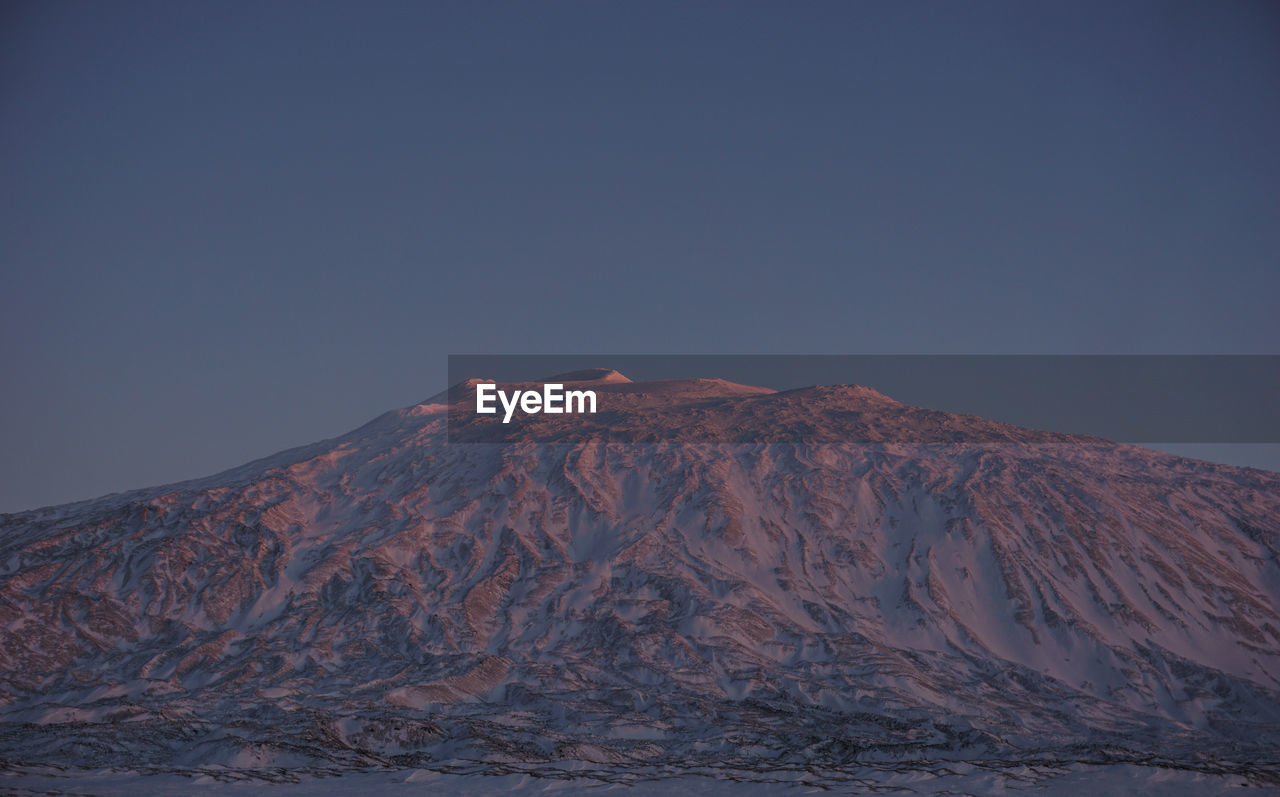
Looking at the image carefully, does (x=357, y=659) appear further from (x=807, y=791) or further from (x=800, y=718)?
(x=807, y=791)

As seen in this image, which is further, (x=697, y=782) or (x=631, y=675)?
(x=631, y=675)

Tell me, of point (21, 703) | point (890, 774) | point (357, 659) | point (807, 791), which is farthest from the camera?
point (357, 659)

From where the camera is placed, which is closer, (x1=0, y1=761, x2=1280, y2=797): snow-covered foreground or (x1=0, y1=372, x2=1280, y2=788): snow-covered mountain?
(x1=0, y1=761, x2=1280, y2=797): snow-covered foreground

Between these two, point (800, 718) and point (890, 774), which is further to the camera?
point (800, 718)

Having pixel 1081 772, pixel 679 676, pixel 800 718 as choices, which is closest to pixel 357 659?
pixel 679 676

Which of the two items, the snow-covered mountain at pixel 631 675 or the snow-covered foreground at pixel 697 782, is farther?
the snow-covered mountain at pixel 631 675

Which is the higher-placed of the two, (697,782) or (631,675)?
(631,675)

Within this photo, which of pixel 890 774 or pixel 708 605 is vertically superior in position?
pixel 708 605

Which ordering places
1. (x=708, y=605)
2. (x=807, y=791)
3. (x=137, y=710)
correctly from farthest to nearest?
1. (x=708, y=605)
2. (x=137, y=710)
3. (x=807, y=791)
